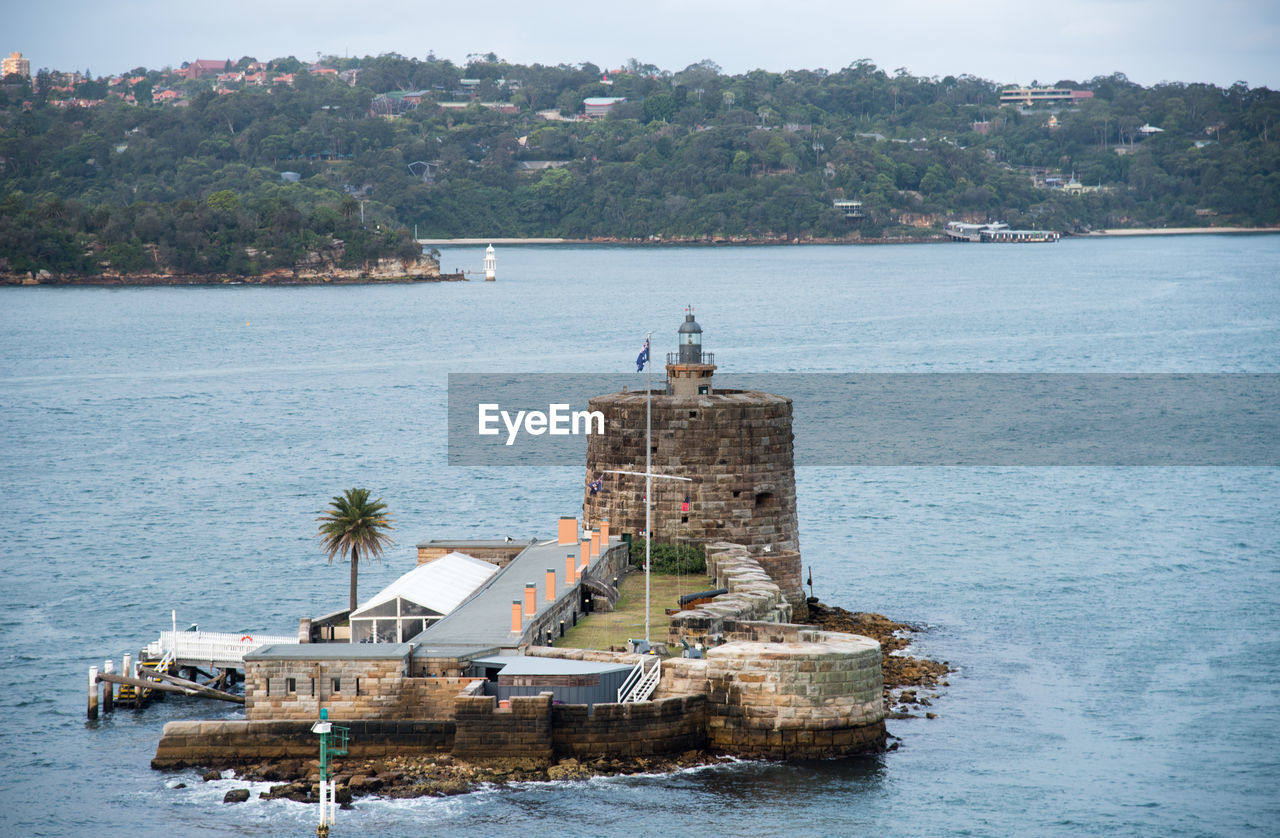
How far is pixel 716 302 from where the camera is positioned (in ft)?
623

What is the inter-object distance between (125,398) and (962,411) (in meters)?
53.4

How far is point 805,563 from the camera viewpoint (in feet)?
198

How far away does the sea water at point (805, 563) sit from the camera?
3497 cm

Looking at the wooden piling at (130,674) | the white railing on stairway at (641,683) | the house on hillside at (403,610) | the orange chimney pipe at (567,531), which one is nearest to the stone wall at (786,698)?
the white railing on stairway at (641,683)

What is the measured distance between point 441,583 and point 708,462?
339 inches

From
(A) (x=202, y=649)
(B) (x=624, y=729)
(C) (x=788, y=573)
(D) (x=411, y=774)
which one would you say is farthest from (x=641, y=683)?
(C) (x=788, y=573)

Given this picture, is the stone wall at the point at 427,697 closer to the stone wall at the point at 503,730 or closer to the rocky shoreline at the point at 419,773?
the stone wall at the point at 503,730

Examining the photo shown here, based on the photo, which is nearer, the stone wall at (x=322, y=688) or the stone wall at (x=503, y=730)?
the stone wall at (x=503, y=730)

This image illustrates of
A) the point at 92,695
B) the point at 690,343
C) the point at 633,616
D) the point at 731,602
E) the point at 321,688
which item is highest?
A: the point at 690,343

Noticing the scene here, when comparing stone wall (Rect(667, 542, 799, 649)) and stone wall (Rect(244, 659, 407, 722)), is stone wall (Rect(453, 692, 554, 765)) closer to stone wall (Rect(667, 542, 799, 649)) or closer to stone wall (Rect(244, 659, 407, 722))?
stone wall (Rect(244, 659, 407, 722))

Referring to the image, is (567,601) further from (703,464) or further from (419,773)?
(419,773)

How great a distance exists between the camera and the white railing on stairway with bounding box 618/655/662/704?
1427 inches

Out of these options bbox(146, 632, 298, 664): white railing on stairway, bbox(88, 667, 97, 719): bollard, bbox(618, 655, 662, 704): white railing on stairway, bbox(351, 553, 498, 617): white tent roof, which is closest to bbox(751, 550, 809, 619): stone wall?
bbox(351, 553, 498, 617): white tent roof

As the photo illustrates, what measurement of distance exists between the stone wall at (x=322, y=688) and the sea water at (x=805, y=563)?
216 cm
